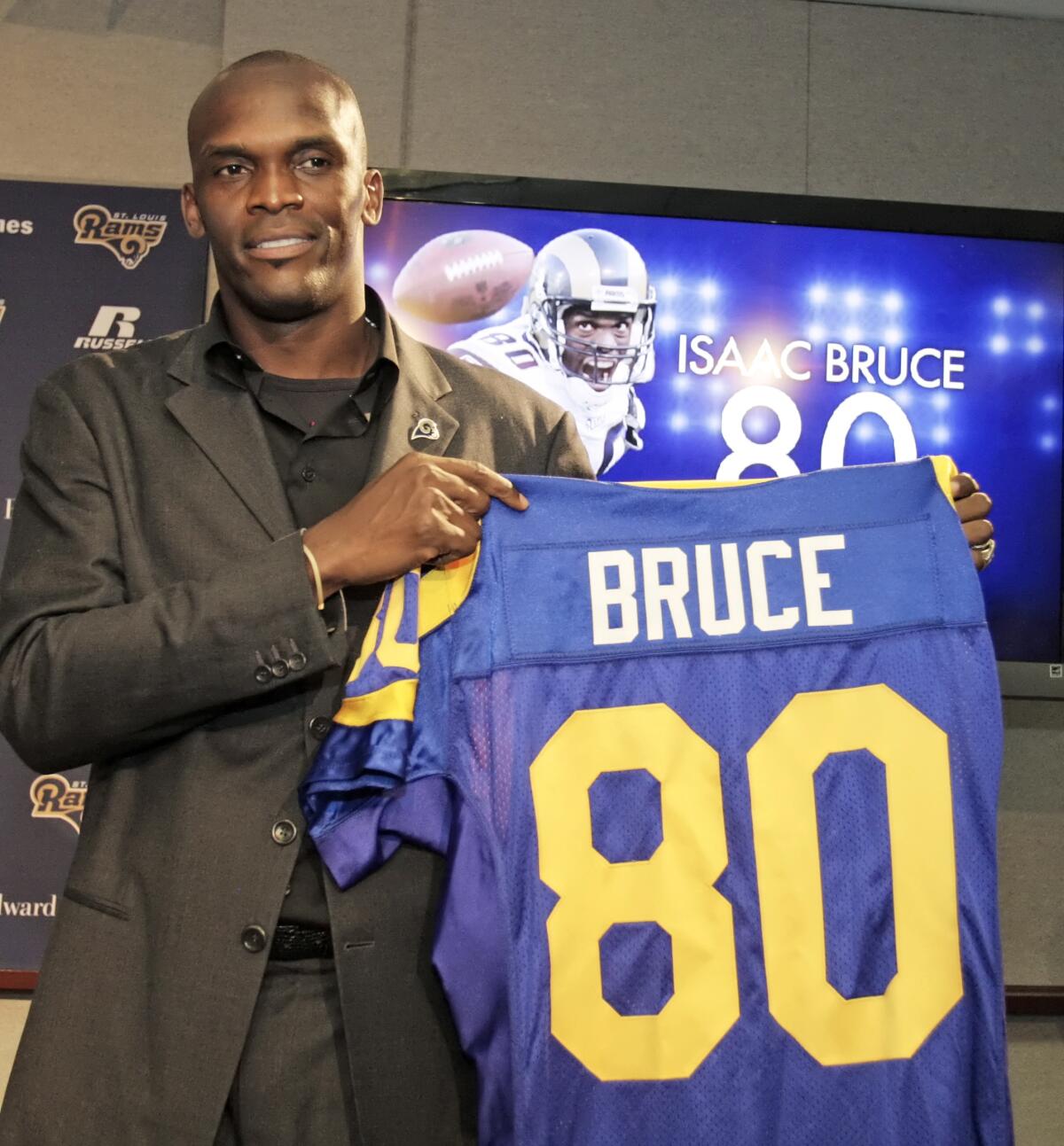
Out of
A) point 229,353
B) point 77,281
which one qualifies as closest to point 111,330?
point 77,281

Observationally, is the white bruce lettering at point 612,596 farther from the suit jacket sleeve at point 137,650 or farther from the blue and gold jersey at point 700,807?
the suit jacket sleeve at point 137,650

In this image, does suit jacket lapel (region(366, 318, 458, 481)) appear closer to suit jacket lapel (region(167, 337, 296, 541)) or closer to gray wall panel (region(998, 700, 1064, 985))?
suit jacket lapel (region(167, 337, 296, 541))

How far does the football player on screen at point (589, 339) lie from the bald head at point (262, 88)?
1422 mm

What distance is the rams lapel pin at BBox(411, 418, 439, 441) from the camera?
1553mm

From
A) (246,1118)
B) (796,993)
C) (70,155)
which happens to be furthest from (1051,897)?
(70,155)

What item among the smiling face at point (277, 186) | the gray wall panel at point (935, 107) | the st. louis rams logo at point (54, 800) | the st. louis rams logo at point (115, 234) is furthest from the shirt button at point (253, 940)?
the gray wall panel at point (935, 107)

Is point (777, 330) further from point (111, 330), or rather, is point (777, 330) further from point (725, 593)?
point (725, 593)

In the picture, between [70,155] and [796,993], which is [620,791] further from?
[70,155]

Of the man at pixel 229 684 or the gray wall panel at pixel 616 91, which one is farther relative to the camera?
the gray wall panel at pixel 616 91

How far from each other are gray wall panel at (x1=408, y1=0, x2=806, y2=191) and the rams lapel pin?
5.80 feet

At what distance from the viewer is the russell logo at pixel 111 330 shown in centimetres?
305

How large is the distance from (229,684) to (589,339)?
1849mm

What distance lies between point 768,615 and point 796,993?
1.22 ft

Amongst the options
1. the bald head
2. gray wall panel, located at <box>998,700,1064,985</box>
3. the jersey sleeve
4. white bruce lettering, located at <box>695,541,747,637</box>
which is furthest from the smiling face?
gray wall panel, located at <box>998,700,1064,985</box>
